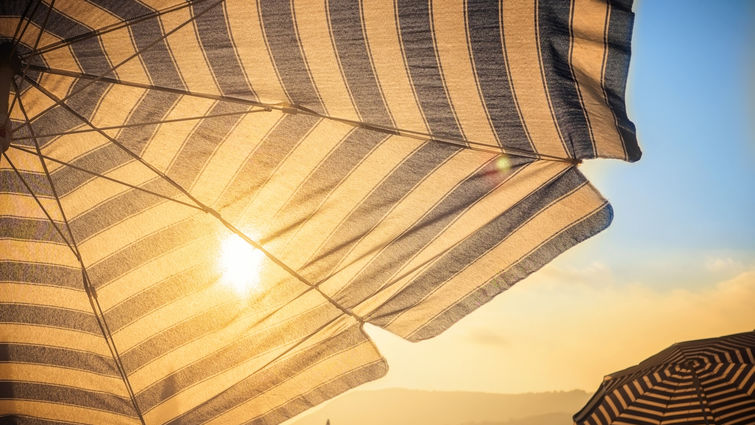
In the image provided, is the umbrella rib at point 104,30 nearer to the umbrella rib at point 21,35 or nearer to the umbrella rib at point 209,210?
the umbrella rib at point 21,35

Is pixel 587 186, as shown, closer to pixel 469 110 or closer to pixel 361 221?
pixel 469 110

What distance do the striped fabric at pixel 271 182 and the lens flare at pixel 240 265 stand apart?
0.02 meters

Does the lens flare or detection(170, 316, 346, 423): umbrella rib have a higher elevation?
the lens flare

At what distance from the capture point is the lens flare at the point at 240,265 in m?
2.75

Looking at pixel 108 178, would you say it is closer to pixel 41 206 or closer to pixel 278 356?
pixel 41 206

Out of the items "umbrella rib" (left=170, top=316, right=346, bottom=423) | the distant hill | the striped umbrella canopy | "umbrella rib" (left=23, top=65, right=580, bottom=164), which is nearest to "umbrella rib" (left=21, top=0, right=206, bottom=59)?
"umbrella rib" (left=23, top=65, right=580, bottom=164)

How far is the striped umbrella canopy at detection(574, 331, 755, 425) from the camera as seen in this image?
16.3 feet

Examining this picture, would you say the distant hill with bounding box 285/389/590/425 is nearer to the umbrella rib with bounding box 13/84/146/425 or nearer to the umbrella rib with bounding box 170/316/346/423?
the umbrella rib with bounding box 170/316/346/423

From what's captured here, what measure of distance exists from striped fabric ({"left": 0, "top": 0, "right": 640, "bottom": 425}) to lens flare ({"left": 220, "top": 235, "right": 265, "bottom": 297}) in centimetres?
2

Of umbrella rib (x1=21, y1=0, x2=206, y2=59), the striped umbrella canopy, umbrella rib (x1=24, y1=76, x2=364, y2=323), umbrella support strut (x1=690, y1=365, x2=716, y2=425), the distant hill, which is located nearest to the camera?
umbrella rib (x1=21, y1=0, x2=206, y2=59)

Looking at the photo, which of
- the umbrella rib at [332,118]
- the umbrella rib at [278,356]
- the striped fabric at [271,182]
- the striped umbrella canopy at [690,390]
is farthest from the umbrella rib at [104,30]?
the striped umbrella canopy at [690,390]

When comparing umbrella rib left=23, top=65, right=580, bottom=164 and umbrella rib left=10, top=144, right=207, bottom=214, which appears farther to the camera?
umbrella rib left=10, top=144, right=207, bottom=214

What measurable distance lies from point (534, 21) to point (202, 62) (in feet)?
4.70

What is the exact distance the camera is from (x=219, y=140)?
2.50 metres
